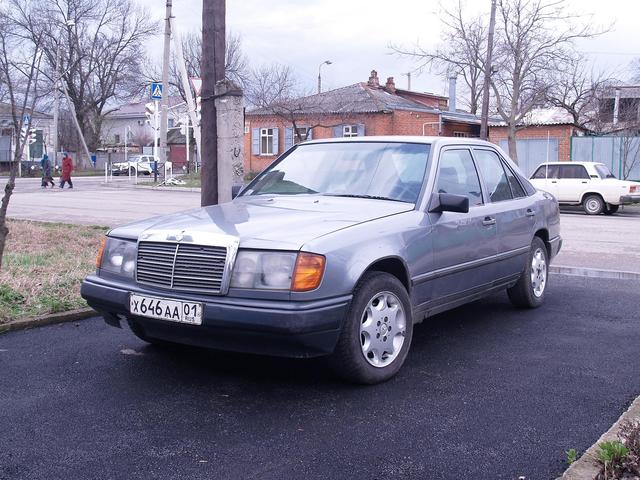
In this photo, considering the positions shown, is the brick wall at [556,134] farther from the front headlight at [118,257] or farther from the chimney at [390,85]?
the front headlight at [118,257]

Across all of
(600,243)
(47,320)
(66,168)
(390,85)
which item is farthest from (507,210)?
(390,85)

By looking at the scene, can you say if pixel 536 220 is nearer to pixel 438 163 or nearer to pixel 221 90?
pixel 438 163

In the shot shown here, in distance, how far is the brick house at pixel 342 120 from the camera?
3772 centimetres

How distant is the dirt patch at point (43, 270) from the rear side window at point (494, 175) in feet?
12.2

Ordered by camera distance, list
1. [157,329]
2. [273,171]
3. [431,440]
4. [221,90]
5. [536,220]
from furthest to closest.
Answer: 1. [221,90]
2. [536,220]
3. [273,171]
4. [157,329]
5. [431,440]

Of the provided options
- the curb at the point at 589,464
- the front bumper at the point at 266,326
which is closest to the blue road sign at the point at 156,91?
the front bumper at the point at 266,326

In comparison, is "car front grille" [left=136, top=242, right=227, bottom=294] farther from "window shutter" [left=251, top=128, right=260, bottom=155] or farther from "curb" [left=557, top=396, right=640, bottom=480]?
"window shutter" [left=251, top=128, right=260, bottom=155]

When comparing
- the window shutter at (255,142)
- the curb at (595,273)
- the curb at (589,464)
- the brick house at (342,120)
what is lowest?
the curb at (589,464)

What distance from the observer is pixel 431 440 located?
3.90 metres

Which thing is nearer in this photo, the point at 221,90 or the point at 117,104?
the point at 221,90

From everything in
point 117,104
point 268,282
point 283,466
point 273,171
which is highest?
point 117,104

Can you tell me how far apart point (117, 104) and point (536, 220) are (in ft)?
210

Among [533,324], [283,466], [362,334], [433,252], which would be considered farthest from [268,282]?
[533,324]

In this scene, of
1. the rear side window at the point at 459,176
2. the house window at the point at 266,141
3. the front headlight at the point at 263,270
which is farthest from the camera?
the house window at the point at 266,141
